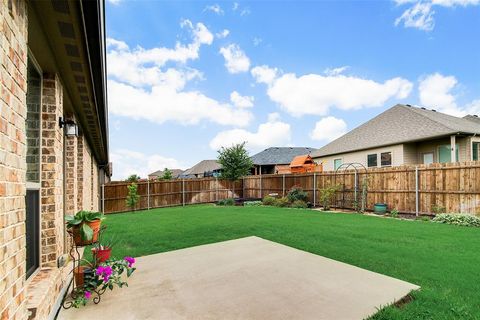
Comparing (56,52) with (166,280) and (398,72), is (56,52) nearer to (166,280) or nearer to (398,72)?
(166,280)

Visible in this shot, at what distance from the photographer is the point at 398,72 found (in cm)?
1630

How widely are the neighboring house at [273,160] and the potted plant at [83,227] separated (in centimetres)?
2637

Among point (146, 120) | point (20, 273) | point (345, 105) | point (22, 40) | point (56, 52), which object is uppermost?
point (345, 105)

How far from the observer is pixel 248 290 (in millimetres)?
3100

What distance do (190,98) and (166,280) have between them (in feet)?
59.0

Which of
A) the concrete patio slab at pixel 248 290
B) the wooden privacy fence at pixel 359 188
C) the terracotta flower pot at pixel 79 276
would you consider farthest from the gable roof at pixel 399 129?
the terracotta flower pot at pixel 79 276

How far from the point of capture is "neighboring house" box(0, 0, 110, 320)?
1413 millimetres

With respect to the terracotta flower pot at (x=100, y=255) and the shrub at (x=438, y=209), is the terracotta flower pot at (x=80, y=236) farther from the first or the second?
the shrub at (x=438, y=209)

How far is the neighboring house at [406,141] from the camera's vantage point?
12.5m

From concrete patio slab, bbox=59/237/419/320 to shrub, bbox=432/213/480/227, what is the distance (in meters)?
6.65

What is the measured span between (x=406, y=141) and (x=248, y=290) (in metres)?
13.4

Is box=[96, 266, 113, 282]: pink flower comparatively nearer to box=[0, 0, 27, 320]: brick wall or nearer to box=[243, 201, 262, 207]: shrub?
box=[0, 0, 27, 320]: brick wall

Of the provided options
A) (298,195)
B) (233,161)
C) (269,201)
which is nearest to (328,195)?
(298,195)

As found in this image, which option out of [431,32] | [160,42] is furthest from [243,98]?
[431,32]
